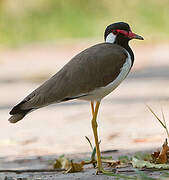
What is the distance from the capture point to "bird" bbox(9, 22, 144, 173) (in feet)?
16.3

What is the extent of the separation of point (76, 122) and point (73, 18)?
35.0 ft

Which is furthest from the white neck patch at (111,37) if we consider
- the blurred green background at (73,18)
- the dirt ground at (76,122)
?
the blurred green background at (73,18)

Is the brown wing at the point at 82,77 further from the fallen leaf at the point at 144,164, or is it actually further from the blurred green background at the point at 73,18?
the blurred green background at the point at 73,18

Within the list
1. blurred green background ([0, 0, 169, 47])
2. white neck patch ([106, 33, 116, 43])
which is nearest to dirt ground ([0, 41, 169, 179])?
white neck patch ([106, 33, 116, 43])

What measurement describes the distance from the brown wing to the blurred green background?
39.1 ft

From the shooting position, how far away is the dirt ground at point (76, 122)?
652 cm

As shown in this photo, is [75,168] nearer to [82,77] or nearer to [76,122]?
[82,77]

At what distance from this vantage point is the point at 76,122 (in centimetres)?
839

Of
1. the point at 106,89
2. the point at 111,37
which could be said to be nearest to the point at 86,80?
the point at 106,89

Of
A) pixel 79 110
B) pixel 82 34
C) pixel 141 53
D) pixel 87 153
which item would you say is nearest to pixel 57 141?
pixel 87 153

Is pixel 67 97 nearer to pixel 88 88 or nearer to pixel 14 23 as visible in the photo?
pixel 88 88

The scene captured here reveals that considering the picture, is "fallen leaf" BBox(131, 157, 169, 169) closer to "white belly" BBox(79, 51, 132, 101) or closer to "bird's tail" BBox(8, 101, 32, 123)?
"white belly" BBox(79, 51, 132, 101)

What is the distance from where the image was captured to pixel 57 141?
728 cm

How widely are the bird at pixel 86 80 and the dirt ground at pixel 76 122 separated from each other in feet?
1.78
